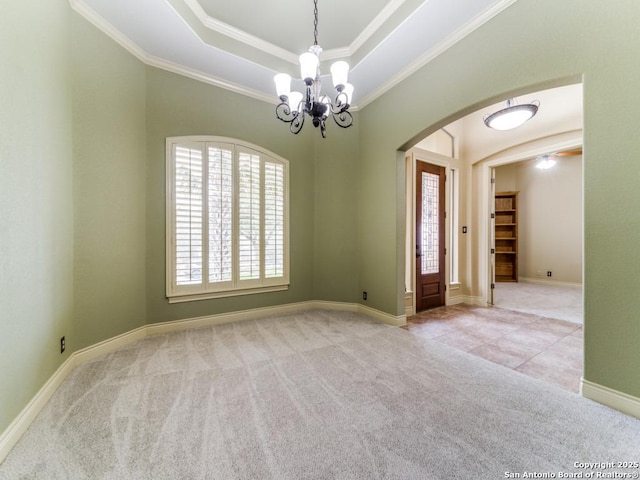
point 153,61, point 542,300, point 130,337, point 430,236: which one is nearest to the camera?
point 130,337

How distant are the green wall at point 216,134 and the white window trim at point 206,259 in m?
0.07

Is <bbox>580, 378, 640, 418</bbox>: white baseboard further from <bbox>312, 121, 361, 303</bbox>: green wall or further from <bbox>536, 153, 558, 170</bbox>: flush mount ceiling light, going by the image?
<bbox>536, 153, 558, 170</bbox>: flush mount ceiling light

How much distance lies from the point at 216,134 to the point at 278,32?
1.48m

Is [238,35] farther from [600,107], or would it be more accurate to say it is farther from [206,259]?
[600,107]

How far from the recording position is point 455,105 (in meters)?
2.62

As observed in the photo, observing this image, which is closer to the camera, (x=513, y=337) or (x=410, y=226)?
(x=513, y=337)

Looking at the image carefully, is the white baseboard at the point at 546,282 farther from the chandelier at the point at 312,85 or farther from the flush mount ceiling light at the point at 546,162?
the chandelier at the point at 312,85

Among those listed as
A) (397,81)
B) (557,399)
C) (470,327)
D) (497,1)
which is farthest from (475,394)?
(397,81)

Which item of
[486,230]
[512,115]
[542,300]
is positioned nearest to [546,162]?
[486,230]

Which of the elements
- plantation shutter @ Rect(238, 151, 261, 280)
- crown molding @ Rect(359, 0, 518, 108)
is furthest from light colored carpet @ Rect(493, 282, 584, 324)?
plantation shutter @ Rect(238, 151, 261, 280)

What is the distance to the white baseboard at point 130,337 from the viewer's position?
4.97ft

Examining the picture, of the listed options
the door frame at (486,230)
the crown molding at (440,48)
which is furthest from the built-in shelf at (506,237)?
the crown molding at (440,48)

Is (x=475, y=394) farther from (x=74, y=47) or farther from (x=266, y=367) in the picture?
(x=74, y=47)

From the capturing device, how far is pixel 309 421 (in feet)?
5.44
